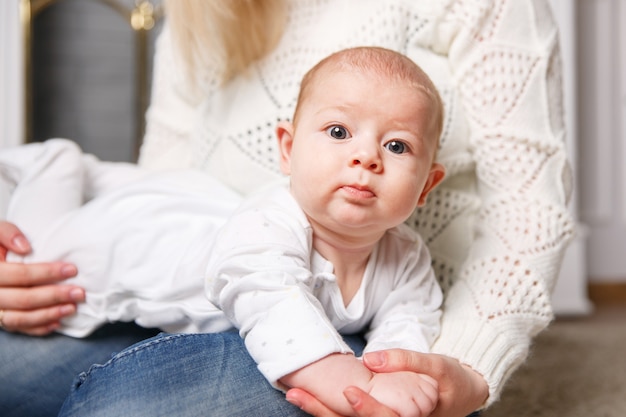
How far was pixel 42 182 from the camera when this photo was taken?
1034 millimetres

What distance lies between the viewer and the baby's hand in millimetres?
636

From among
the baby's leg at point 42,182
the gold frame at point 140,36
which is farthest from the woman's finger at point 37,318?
the gold frame at point 140,36

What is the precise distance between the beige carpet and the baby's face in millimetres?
840

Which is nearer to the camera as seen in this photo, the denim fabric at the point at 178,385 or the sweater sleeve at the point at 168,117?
the denim fabric at the point at 178,385

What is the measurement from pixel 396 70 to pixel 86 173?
1.88 ft

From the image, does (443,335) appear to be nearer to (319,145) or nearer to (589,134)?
(319,145)

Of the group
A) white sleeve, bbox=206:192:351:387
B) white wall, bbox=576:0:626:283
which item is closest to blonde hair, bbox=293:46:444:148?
white sleeve, bbox=206:192:351:387

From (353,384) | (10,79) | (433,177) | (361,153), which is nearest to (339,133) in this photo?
(361,153)

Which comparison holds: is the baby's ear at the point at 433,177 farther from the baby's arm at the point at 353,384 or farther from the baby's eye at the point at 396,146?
the baby's arm at the point at 353,384

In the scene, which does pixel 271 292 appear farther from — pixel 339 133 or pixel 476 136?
pixel 476 136

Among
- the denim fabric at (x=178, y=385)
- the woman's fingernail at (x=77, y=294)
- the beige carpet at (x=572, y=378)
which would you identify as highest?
the denim fabric at (x=178, y=385)

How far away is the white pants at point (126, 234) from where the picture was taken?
2.89 ft

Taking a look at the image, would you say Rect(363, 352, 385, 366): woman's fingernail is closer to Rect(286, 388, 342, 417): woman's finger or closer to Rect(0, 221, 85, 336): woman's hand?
Rect(286, 388, 342, 417): woman's finger

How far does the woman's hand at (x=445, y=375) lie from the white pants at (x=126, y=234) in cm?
24
